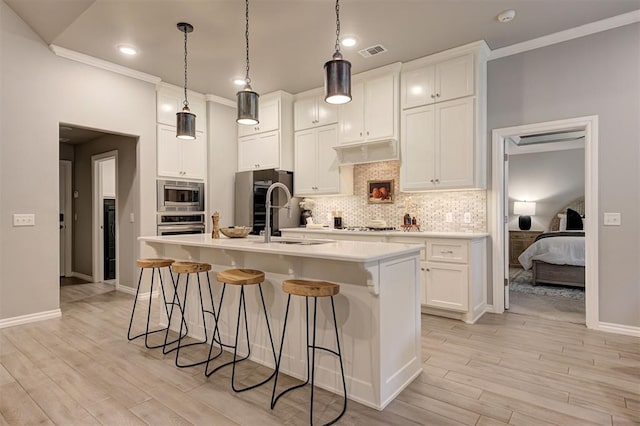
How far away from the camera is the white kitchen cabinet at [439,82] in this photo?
385 centimetres

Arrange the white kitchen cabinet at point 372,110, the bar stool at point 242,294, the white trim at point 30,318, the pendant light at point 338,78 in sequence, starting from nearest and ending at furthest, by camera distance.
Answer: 1. the pendant light at point 338,78
2. the bar stool at point 242,294
3. the white trim at point 30,318
4. the white kitchen cabinet at point 372,110

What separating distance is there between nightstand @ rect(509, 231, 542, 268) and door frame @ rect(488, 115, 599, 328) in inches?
158

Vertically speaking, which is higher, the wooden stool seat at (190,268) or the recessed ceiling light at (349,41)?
the recessed ceiling light at (349,41)

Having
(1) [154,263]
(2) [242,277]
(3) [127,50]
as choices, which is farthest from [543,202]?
(3) [127,50]

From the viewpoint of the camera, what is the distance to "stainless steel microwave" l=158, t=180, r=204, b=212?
4.92 m

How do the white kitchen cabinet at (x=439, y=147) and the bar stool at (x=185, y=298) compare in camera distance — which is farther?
the white kitchen cabinet at (x=439, y=147)

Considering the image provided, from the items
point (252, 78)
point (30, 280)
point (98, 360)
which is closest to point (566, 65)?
point (252, 78)

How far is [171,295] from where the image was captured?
3.57 metres

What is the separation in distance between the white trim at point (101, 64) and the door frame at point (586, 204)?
172 inches

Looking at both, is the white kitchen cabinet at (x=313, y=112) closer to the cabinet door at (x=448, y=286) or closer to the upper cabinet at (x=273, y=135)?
the upper cabinet at (x=273, y=135)

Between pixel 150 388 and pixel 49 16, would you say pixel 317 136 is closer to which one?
pixel 49 16

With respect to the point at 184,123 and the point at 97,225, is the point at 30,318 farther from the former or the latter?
the point at 184,123

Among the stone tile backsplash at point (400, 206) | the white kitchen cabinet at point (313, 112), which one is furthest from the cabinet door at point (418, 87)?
the white kitchen cabinet at point (313, 112)

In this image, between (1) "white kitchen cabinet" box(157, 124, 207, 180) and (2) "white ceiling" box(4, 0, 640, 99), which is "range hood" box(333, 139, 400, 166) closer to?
(2) "white ceiling" box(4, 0, 640, 99)
